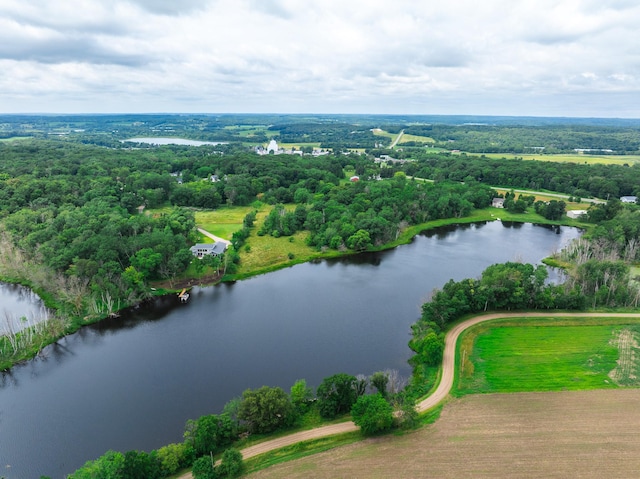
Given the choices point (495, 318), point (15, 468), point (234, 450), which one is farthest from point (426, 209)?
point (15, 468)

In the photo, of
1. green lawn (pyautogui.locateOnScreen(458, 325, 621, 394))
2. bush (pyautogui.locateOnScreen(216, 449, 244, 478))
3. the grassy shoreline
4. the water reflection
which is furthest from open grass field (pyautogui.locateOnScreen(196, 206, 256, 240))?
bush (pyautogui.locateOnScreen(216, 449, 244, 478))

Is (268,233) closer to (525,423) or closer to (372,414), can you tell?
(372,414)

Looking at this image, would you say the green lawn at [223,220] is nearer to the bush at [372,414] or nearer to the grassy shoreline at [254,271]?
the grassy shoreline at [254,271]

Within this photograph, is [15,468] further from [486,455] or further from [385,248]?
[385,248]

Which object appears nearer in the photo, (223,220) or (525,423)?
(525,423)

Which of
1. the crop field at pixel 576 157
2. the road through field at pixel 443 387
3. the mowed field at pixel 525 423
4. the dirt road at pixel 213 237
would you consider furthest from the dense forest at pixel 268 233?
the crop field at pixel 576 157

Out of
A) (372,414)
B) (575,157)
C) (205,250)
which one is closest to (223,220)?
(205,250)

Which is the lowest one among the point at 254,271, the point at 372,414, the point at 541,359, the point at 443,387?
the point at 443,387
